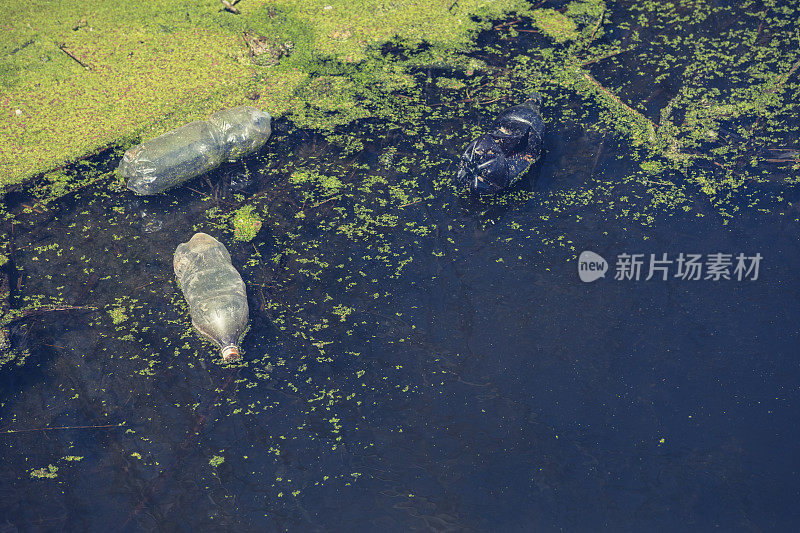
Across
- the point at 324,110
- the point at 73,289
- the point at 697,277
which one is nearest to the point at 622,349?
the point at 697,277

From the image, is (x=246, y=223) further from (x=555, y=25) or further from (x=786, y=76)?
(x=786, y=76)

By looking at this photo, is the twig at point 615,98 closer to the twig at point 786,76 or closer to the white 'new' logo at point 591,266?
the twig at point 786,76

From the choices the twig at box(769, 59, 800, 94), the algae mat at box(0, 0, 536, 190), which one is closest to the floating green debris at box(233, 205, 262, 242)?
the algae mat at box(0, 0, 536, 190)

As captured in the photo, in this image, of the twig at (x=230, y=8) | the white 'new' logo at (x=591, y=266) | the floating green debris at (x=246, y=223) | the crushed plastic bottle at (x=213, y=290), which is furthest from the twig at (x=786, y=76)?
the twig at (x=230, y=8)

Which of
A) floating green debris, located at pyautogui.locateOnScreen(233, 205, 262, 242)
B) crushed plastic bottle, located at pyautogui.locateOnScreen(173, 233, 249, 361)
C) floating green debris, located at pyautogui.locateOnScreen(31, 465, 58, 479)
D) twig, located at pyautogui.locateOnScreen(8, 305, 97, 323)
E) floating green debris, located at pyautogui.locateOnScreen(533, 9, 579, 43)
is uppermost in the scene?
floating green debris, located at pyautogui.locateOnScreen(533, 9, 579, 43)

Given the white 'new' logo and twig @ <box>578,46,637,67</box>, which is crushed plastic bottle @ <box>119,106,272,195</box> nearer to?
the white 'new' logo
